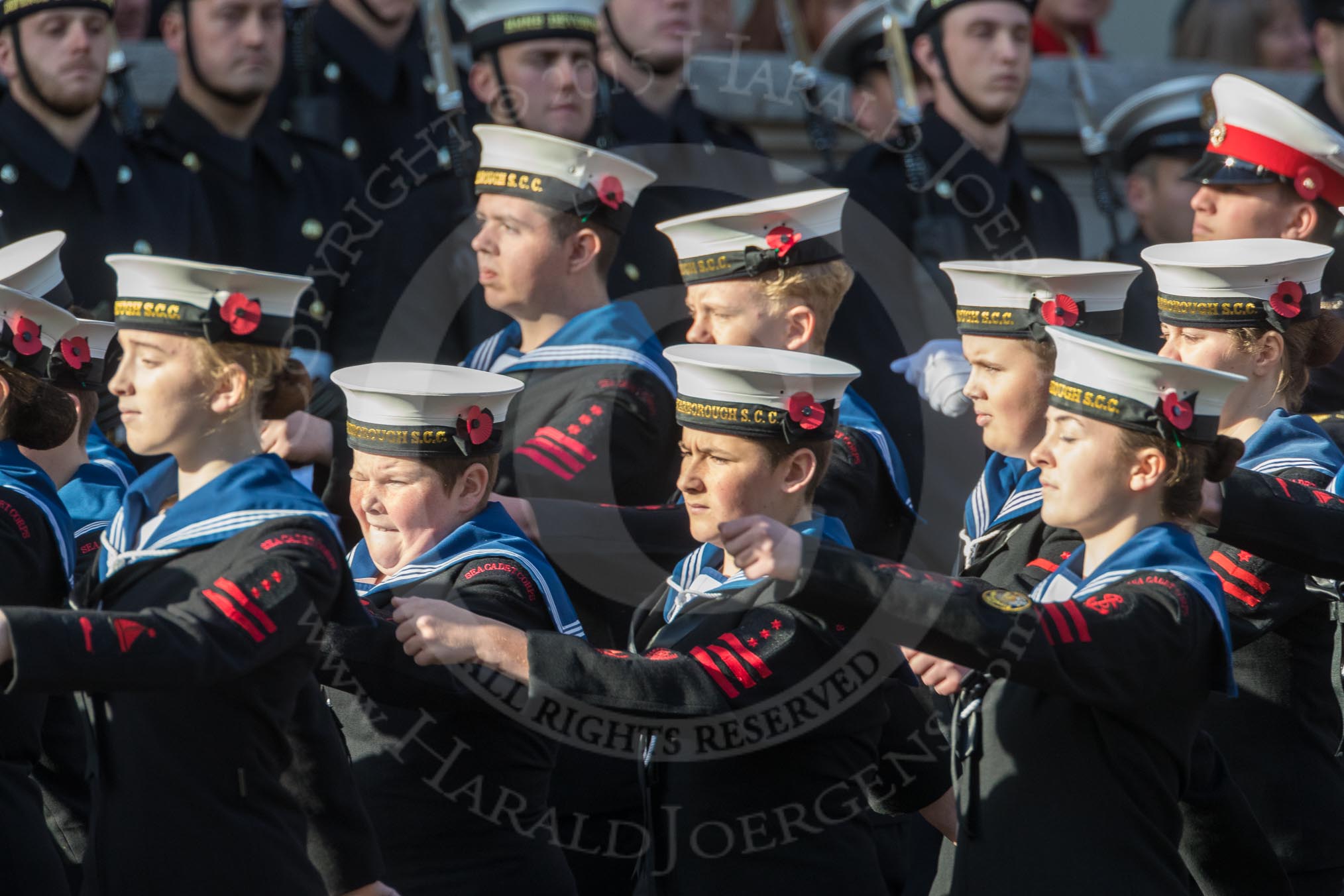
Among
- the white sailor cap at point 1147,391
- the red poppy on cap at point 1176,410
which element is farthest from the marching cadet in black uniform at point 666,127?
the red poppy on cap at point 1176,410

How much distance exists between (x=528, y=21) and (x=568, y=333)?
73.2 inches

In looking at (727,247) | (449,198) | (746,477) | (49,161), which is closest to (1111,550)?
(746,477)

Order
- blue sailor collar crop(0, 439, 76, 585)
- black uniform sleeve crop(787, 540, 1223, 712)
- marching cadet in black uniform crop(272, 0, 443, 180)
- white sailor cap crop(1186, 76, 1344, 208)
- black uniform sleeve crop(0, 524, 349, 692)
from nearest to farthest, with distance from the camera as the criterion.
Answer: black uniform sleeve crop(0, 524, 349, 692) < black uniform sleeve crop(787, 540, 1223, 712) < blue sailor collar crop(0, 439, 76, 585) < white sailor cap crop(1186, 76, 1344, 208) < marching cadet in black uniform crop(272, 0, 443, 180)

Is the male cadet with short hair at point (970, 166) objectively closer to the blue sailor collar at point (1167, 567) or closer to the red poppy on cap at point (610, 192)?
the red poppy on cap at point (610, 192)

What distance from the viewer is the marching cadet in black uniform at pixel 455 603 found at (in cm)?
390

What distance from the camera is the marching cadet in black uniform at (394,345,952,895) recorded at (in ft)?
11.8

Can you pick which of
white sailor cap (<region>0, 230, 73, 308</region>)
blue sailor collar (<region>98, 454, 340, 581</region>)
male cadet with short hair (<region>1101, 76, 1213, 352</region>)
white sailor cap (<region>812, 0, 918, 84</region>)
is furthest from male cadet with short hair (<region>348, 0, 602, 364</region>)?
blue sailor collar (<region>98, 454, 340, 581</region>)

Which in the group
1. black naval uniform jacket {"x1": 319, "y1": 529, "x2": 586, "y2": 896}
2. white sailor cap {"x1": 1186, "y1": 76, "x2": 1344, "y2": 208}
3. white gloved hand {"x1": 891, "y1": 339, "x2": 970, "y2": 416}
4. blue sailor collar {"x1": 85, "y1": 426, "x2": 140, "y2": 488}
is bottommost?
black naval uniform jacket {"x1": 319, "y1": 529, "x2": 586, "y2": 896}

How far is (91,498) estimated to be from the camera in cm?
445

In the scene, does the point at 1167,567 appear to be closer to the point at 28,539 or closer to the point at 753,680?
the point at 753,680

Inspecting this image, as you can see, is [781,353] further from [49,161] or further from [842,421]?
[49,161]

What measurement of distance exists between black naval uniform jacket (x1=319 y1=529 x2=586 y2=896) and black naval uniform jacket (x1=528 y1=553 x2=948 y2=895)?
250 mm

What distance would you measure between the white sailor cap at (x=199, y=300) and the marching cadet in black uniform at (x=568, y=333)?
Answer: 1252 millimetres

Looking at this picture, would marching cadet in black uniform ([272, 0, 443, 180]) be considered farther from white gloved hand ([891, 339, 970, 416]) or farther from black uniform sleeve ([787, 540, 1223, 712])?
black uniform sleeve ([787, 540, 1223, 712])
